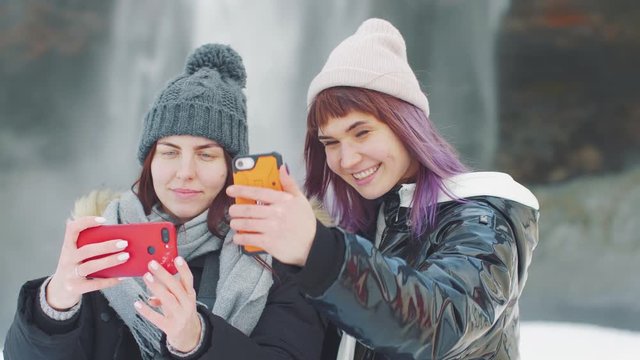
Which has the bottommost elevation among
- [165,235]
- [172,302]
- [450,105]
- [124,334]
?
[124,334]

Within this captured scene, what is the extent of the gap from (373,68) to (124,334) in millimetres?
777

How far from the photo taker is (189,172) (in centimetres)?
139

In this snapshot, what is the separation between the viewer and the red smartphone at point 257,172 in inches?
30.7

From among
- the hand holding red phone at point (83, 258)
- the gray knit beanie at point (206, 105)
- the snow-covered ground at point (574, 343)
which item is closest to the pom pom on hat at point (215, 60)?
the gray knit beanie at point (206, 105)

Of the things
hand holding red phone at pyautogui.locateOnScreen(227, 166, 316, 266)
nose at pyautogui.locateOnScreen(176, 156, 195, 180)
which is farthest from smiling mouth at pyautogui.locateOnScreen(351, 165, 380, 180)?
hand holding red phone at pyautogui.locateOnScreen(227, 166, 316, 266)

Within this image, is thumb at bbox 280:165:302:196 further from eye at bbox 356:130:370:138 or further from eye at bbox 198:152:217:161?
eye at bbox 198:152:217:161

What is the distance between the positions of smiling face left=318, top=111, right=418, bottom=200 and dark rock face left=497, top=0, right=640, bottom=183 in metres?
5.74

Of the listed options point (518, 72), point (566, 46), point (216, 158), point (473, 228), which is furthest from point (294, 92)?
point (473, 228)

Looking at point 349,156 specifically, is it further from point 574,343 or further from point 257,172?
point 574,343

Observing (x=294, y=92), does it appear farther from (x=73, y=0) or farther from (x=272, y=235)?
(x=272, y=235)

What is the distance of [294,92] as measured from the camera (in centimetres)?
734

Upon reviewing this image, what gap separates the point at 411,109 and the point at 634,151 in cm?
599

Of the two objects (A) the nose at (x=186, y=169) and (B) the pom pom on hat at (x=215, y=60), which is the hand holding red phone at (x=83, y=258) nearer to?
(A) the nose at (x=186, y=169)

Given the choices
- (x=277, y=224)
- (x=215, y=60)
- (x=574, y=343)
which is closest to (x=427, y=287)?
(x=277, y=224)
